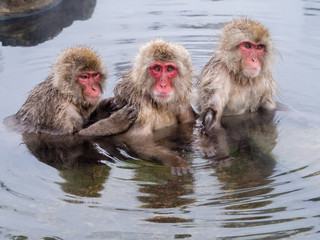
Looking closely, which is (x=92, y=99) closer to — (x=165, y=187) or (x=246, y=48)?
(x=165, y=187)

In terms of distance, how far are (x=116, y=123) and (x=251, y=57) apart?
1.68 meters

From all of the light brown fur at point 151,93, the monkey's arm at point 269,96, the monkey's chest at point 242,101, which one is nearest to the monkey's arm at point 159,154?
the light brown fur at point 151,93

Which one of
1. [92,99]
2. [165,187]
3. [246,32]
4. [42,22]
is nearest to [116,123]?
[92,99]

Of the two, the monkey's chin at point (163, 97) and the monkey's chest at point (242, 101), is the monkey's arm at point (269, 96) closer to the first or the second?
the monkey's chest at point (242, 101)

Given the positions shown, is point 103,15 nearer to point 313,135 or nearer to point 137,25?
point 137,25

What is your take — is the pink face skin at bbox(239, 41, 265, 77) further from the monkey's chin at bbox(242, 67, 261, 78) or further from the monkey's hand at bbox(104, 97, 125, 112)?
the monkey's hand at bbox(104, 97, 125, 112)

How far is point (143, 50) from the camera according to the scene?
6016 millimetres

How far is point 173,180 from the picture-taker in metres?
5.20

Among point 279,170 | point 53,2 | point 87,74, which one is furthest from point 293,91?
point 53,2

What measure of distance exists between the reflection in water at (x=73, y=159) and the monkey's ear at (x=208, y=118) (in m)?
1.27

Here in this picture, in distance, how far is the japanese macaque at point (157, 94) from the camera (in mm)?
5848

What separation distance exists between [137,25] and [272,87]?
4022mm

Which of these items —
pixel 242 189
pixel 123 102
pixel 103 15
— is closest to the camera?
pixel 242 189

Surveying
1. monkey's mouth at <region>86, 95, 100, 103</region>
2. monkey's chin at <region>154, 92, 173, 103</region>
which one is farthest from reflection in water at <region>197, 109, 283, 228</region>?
monkey's mouth at <region>86, 95, 100, 103</region>
